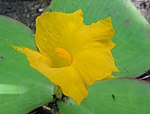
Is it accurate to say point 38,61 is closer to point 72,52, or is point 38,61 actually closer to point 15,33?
point 72,52

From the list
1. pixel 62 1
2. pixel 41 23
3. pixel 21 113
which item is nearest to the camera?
pixel 41 23

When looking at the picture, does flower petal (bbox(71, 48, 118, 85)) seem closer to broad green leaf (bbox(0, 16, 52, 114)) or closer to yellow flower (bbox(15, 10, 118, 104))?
yellow flower (bbox(15, 10, 118, 104))

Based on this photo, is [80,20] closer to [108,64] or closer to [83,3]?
[108,64]

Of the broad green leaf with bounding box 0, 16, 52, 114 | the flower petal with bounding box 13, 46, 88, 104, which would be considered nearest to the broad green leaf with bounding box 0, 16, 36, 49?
the broad green leaf with bounding box 0, 16, 52, 114

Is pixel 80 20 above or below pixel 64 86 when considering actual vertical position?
above

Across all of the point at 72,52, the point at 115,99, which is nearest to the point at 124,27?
the point at 115,99

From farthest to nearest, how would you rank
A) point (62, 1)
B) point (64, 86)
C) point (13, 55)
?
point (62, 1)
point (13, 55)
point (64, 86)

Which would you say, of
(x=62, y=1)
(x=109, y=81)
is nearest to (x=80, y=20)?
(x=109, y=81)
